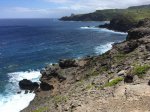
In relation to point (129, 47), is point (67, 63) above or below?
below

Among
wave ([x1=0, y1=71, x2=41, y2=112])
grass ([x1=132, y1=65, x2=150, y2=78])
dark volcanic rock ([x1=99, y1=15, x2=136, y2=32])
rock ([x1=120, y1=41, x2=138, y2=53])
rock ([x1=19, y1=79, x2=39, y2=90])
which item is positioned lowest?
wave ([x1=0, y1=71, x2=41, y2=112])

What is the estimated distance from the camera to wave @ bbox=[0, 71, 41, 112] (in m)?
57.0

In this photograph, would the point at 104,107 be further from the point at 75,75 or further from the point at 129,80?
the point at 75,75

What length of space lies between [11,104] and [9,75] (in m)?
22.6

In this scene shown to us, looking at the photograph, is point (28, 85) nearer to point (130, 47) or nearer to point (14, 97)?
point (14, 97)

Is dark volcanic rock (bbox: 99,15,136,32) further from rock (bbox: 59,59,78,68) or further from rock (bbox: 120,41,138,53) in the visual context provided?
rock (bbox: 59,59,78,68)

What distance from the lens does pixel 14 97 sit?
206ft

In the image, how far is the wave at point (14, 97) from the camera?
57.0m

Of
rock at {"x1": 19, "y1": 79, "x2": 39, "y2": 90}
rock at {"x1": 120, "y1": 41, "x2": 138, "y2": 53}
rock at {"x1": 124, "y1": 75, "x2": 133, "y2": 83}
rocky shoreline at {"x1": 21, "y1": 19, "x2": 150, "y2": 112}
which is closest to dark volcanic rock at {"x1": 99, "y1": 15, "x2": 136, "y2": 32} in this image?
rock at {"x1": 120, "y1": 41, "x2": 138, "y2": 53}

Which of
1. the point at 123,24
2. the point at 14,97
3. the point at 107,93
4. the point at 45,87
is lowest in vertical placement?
the point at 14,97

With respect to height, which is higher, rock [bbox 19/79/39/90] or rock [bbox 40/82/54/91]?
rock [bbox 40/82/54/91]

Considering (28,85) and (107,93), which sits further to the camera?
(28,85)

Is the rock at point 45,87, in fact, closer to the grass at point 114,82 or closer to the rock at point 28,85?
the rock at point 28,85

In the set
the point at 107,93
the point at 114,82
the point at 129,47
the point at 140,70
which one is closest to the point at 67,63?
the point at 129,47
